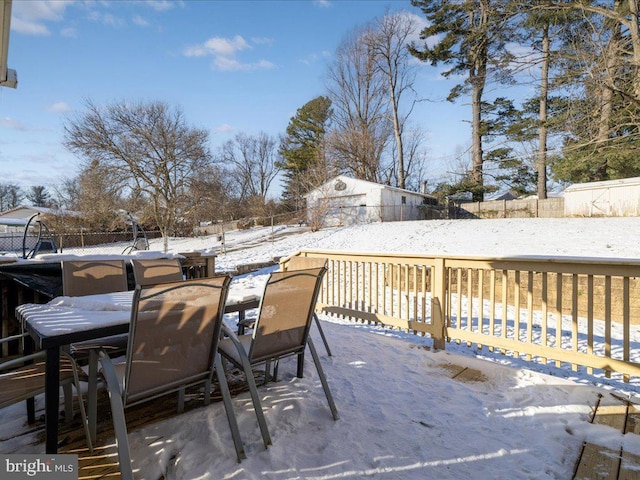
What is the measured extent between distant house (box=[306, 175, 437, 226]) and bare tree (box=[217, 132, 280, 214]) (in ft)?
43.2

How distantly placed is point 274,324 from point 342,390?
3.00ft

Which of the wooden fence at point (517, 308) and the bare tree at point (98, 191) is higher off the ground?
the bare tree at point (98, 191)

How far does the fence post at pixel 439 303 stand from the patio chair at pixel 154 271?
253cm

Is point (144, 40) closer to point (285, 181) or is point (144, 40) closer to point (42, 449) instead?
point (42, 449)

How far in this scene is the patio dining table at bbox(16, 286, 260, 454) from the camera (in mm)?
1462

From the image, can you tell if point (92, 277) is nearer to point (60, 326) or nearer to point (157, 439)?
point (60, 326)

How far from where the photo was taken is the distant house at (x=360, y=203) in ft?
62.1

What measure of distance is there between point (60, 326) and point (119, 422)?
1.87ft

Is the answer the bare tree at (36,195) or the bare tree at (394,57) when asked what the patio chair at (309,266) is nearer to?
the bare tree at (394,57)

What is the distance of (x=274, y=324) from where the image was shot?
2074mm

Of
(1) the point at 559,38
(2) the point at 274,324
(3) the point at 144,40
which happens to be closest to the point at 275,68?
(3) the point at 144,40

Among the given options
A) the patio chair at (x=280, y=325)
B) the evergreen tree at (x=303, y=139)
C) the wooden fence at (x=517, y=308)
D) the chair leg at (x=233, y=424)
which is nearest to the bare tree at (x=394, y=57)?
the evergreen tree at (x=303, y=139)

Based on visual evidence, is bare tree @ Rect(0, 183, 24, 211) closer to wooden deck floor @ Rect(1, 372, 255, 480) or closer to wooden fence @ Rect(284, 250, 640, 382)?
wooden fence @ Rect(284, 250, 640, 382)

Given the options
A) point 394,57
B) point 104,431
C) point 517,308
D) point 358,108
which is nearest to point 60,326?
point 104,431
